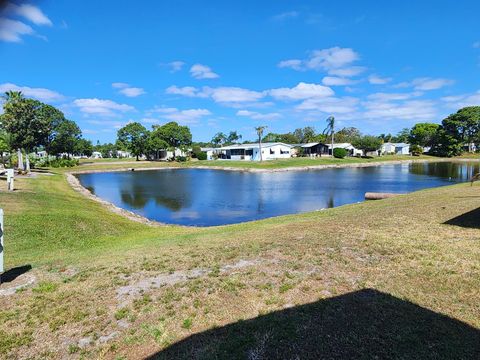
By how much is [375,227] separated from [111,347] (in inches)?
321

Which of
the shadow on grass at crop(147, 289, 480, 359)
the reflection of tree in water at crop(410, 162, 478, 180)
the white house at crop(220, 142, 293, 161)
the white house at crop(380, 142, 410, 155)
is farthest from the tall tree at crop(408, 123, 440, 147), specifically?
the shadow on grass at crop(147, 289, 480, 359)

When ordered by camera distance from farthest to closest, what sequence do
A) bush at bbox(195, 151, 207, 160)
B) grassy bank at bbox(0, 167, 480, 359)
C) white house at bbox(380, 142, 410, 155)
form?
white house at bbox(380, 142, 410, 155) < bush at bbox(195, 151, 207, 160) < grassy bank at bbox(0, 167, 480, 359)

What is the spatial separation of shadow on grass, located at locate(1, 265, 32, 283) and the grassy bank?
0.23 metres

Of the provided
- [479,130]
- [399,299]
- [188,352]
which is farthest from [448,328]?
[479,130]

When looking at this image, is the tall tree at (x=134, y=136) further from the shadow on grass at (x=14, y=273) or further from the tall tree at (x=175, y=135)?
the shadow on grass at (x=14, y=273)

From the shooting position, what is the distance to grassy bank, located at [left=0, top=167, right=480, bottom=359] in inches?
172

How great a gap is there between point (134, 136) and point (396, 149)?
90.2 meters

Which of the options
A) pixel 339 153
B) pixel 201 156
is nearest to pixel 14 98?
pixel 201 156

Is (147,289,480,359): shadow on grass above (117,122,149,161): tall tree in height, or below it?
below

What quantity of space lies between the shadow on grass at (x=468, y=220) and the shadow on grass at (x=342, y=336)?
571 cm

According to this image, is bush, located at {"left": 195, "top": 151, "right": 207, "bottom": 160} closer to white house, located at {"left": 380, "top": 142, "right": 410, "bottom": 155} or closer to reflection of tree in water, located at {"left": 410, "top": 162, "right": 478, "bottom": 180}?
reflection of tree in water, located at {"left": 410, "top": 162, "right": 478, "bottom": 180}

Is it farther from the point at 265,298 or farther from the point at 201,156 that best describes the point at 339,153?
the point at 265,298

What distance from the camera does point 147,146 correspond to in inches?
3922

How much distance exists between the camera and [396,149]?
120250mm
